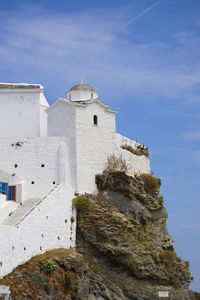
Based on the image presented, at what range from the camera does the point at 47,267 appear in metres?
31.9

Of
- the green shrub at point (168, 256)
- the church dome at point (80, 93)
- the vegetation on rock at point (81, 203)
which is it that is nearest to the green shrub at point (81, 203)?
the vegetation on rock at point (81, 203)

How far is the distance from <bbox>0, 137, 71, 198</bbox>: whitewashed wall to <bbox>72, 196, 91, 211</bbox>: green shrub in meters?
1.82

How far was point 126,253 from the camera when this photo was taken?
36.8 metres

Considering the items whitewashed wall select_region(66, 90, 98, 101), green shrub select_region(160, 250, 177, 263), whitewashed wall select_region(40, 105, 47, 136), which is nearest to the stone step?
whitewashed wall select_region(40, 105, 47, 136)

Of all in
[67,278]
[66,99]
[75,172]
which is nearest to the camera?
[67,278]

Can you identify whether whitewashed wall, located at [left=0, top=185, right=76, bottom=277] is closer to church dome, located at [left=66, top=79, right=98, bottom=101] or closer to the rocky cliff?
the rocky cliff

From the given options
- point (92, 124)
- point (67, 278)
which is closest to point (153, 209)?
point (92, 124)

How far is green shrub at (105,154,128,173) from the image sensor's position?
133ft

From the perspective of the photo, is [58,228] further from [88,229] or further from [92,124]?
[92,124]

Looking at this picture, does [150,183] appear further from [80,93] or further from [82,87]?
[82,87]

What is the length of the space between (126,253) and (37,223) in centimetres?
645

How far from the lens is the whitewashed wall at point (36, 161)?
38625 mm

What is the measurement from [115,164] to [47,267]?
11233mm

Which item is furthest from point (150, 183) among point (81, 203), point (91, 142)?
point (81, 203)
